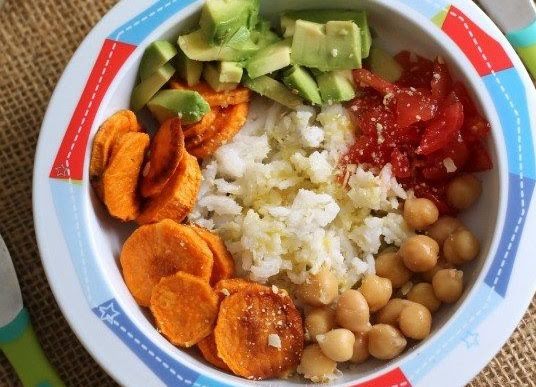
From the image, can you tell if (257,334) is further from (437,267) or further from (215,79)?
(215,79)

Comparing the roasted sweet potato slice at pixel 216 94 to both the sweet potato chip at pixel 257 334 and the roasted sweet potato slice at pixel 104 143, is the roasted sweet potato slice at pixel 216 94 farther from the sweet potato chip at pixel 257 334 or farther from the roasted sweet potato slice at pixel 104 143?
the sweet potato chip at pixel 257 334

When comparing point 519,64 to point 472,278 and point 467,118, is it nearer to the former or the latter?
point 467,118

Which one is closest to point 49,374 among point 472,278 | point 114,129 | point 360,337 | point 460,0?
point 114,129

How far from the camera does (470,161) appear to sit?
6.08 ft

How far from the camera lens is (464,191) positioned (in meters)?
1.83

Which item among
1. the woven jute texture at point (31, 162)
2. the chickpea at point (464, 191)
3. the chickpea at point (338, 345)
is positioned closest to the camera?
the chickpea at point (338, 345)

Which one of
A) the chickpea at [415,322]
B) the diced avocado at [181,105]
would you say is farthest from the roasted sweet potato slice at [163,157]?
the chickpea at [415,322]

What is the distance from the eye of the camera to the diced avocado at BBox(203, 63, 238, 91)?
1830 millimetres

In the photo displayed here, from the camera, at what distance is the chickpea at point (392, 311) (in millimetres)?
1804

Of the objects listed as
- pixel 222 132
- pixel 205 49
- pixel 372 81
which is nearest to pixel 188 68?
pixel 205 49

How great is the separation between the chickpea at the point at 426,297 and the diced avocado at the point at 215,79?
2.11 ft

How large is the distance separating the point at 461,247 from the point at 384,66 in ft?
1.57

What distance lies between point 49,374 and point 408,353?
2.95 feet

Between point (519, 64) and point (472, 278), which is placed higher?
point (519, 64)
